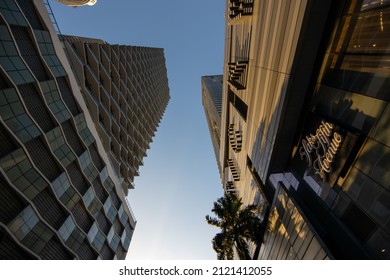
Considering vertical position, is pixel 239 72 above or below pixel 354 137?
below

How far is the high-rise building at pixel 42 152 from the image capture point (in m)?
18.5

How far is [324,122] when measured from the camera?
52.7 ft

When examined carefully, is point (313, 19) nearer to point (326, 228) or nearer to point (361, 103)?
point (361, 103)

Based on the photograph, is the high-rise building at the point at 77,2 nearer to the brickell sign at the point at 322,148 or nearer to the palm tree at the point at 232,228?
the palm tree at the point at 232,228

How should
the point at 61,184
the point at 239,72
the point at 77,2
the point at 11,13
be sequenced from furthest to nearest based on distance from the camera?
the point at 77,2, the point at 239,72, the point at 61,184, the point at 11,13

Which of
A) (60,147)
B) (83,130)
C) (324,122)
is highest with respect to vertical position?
(324,122)

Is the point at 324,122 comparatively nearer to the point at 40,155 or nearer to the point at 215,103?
the point at 40,155

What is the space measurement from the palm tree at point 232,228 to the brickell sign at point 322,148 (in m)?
12.6

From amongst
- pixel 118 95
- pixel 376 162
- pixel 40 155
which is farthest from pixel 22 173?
pixel 118 95

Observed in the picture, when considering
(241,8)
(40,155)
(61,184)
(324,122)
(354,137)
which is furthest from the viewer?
(241,8)

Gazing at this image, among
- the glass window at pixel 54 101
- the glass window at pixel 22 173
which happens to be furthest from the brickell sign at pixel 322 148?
the glass window at pixel 54 101

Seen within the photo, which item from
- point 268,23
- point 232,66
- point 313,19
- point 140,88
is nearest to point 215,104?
point 140,88

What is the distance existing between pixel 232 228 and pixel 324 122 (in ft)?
53.9

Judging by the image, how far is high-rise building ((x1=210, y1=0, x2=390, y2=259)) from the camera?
12.1 m
